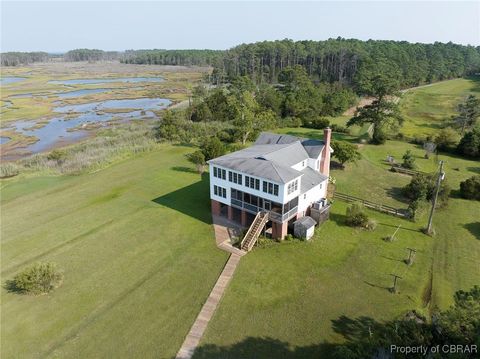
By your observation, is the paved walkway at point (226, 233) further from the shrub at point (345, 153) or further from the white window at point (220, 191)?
the shrub at point (345, 153)

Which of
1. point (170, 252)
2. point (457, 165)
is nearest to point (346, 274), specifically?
point (170, 252)

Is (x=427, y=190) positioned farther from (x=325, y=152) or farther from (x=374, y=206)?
(x=325, y=152)

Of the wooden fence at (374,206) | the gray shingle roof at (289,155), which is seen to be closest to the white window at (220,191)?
the gray shingle roof at (289,155)

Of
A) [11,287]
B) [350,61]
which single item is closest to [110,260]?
[11,287]

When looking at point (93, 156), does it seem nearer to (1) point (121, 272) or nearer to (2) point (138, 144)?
(2) point (138, 144)

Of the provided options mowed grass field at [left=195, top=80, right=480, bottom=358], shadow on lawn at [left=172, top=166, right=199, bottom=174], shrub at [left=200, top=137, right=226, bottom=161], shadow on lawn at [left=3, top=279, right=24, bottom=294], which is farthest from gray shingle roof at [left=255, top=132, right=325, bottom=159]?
shadow on lawn at [left=3, top=279, right=24, bottom=294]

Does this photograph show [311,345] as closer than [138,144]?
Yes

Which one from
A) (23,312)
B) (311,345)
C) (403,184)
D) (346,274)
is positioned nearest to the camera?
(311,345)
